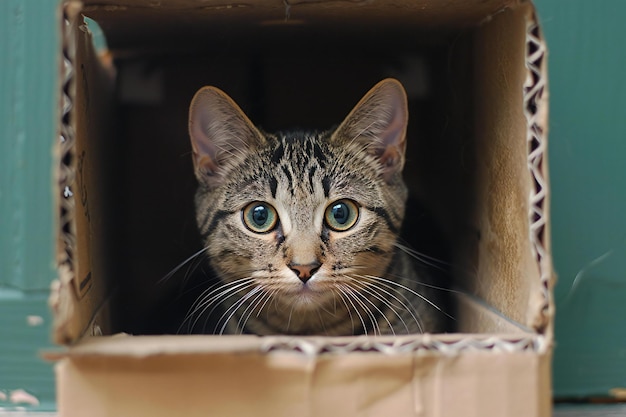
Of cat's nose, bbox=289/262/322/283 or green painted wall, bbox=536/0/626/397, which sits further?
green painted wall, bbox=536/0/626/397

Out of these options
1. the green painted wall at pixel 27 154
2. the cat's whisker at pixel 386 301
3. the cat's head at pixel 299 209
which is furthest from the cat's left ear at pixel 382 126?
the green painted wall at pixel 27 154

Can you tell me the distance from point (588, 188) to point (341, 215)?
1.96 ft

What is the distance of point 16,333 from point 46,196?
0.33 m

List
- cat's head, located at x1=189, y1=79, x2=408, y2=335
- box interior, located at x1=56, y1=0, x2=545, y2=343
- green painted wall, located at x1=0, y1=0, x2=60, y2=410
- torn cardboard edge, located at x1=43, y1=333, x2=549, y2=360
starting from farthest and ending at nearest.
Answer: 1. green painted wall, located at x1=0, y1=0, x2=60, y2=410
2. cat's head, located at x1=189, y1=79, x2=408, y2=335
3. box interior, located at x1=56, y1=0, x2=545, y2=343
4. torn cardboard edge, located at x1=43, y1=333, x2=549, y2=360

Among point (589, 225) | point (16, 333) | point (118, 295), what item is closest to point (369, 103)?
point (589, 225)

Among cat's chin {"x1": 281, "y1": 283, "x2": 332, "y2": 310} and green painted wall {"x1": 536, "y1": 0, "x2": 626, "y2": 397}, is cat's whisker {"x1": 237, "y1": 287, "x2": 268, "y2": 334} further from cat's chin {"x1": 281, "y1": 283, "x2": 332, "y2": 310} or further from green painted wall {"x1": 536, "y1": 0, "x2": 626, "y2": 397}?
green painted wall {"x1": 536, "y1": 0, "x2": 626, "y2": 397}

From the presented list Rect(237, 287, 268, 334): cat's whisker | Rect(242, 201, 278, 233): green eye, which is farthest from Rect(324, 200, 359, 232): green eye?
Rect(237, 287, 268, 334): cat's whisker

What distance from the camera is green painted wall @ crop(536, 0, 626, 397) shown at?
1319mm

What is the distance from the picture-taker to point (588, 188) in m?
1.34

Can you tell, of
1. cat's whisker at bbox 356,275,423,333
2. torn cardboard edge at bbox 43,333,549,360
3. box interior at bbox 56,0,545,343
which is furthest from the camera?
cat's whisker at bbox 356,275,423,333

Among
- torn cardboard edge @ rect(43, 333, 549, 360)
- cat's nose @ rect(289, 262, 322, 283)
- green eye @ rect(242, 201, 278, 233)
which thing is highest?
green eye @ rect(242, 201, 278, 233)

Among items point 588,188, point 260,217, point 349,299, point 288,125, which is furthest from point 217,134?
point 588,188

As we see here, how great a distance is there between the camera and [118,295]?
148 cm

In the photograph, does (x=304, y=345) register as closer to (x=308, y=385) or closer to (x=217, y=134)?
(x=308, y=385)
